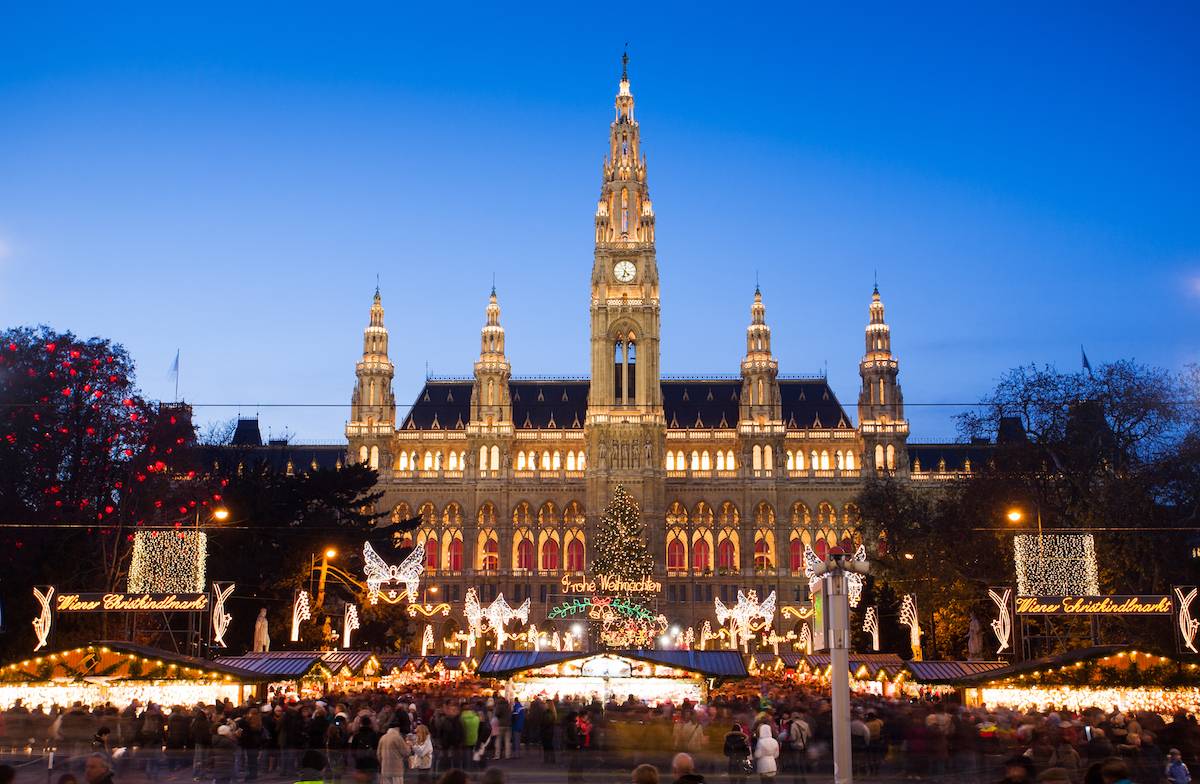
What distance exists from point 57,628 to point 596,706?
20.1 m

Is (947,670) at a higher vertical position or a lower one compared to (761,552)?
lower

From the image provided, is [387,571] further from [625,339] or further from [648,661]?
[625,339]

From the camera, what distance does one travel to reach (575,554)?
96.4 m

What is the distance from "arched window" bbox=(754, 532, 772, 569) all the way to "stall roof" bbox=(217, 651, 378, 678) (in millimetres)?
59748

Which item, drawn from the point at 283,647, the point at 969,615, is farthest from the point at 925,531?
the point at 283,647

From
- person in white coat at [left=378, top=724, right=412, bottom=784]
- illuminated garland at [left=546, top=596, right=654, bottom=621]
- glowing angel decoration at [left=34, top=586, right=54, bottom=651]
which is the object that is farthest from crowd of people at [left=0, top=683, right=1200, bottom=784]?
illuminated garland at [left=546, top=596, right=654, bottom=621]

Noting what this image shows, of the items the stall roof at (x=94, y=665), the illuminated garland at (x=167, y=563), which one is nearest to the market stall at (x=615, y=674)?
the illuminated garland at (x=167, y=563)

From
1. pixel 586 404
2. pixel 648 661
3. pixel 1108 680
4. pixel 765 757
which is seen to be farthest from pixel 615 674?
pixel 586 404

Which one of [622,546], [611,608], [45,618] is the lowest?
[45,618]

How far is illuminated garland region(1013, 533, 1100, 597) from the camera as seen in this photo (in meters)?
36.5

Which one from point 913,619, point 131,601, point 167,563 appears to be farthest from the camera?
point 913,619

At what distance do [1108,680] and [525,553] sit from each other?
6838cm

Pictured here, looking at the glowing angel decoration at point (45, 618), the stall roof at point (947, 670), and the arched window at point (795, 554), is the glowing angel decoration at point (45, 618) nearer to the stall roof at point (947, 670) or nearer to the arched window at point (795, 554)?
the stall roof at point (947, 670)

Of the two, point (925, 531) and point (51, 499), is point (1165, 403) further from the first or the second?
point (51, 499)
